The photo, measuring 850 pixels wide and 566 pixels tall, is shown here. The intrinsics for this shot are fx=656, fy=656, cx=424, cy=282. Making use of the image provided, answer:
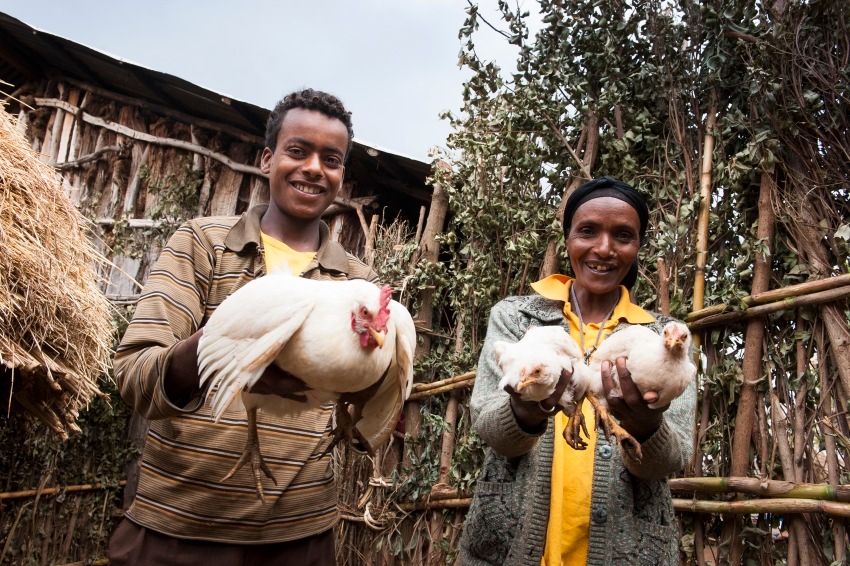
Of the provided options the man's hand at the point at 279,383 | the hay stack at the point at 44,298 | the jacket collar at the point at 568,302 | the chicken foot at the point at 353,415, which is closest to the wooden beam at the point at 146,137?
the hay stack at the point at 44,298

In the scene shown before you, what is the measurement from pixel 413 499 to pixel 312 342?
10.4 feet

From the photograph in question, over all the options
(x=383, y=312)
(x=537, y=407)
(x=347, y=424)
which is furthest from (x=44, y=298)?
(x=537, y=407)

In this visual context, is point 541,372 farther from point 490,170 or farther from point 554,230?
point 490,170

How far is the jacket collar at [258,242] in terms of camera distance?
2305 millimetres

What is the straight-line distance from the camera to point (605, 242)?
2.27m

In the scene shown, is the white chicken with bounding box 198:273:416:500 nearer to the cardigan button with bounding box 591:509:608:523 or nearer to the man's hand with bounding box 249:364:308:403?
the man's hand with bounding box 249:364:308:403

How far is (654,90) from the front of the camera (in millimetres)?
3707

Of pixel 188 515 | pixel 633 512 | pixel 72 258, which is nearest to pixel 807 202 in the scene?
pixel 633 512

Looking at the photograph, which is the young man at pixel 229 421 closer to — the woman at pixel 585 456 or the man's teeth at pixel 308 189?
the man's teeth at pixel 308 189

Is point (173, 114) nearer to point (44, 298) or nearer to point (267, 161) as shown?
point (44, 298)

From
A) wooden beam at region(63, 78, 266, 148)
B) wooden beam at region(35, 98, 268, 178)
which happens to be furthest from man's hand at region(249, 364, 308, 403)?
wooden beam at region(63, 78, 266, 148)

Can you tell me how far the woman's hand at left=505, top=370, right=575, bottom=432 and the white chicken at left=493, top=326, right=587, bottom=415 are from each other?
0.5 inches

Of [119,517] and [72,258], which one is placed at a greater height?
[72,258]

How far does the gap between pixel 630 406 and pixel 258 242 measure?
4.50 ft
